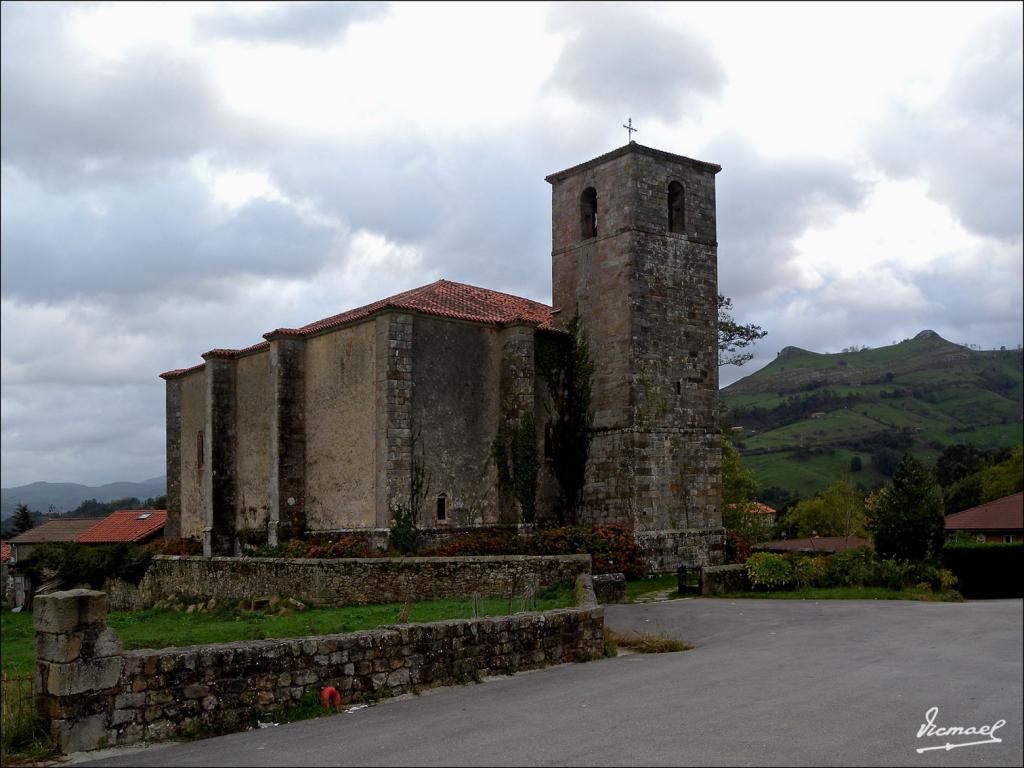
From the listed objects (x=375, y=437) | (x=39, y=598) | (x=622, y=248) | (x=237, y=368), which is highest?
(x=622, y=248)

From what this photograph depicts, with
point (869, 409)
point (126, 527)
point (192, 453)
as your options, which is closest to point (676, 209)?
point (192, 453)

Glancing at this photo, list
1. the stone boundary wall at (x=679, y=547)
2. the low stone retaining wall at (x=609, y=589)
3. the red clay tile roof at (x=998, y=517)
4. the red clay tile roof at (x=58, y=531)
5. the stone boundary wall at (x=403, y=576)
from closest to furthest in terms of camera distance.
→ 1. the stone boundary wall at (x=403, y=576)
2. the low stone retaining wall at (x=609, y=589)
3. the red clay tile roof at (x=998, y=517)
4. the stone boundary wall at (x=679, y=547)
5. the red clay tile roof at (x=58, y=531)

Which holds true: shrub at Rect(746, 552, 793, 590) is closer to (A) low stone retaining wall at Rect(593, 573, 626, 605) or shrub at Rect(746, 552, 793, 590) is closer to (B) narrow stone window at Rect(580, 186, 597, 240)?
(A) low stone retaining wall at Rect(593, 573, 626, 605)

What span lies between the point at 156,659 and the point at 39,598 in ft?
3.65

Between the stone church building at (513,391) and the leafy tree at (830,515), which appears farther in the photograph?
the leafy tree at (830,515)

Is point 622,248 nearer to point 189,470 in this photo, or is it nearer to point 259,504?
point 259,504

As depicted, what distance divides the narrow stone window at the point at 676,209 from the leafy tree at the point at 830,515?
3172cm

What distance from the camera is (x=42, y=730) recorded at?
24.3 ft

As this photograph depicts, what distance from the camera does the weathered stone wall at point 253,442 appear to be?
91.5ft

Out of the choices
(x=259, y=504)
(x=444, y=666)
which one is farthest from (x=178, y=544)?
(x=444, y=666)

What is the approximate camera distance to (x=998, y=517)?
2147 centimetres

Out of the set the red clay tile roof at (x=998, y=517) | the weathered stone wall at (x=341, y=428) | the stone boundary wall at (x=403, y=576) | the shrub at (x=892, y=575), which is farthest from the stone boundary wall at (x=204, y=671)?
the red clay tile roof at (x=998, y=517)

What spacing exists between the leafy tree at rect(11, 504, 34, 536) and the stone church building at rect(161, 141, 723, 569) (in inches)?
1418

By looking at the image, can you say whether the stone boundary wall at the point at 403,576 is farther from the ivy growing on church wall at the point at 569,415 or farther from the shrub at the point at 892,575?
the shrub at the point at 892,575
